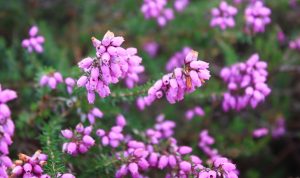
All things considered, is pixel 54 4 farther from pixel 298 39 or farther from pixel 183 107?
pixel 298 39

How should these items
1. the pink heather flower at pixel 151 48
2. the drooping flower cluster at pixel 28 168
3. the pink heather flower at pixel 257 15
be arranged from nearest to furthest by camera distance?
the drooping flower cluster at pixel 28 168 → the pink heather flower at pixel 257 15 → the pink heather flower at pixel 151 48

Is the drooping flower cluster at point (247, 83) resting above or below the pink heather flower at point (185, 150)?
above

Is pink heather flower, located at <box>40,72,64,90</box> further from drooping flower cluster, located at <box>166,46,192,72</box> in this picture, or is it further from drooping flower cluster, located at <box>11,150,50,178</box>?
drooping flower cluster, located at <box>166,46,192,72</box>

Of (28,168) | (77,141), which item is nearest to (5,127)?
(28,168)

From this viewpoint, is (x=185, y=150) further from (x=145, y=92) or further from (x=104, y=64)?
(x=104, y=64)

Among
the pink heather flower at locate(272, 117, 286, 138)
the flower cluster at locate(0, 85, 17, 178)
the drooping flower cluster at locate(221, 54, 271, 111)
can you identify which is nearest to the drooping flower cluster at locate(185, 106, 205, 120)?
the drooping flower cluster at locate(221, 54, 271, 111)

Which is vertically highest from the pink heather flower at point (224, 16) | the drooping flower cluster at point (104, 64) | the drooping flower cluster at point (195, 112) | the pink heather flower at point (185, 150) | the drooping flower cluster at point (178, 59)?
the drooping flower cluster at point (178, 59)

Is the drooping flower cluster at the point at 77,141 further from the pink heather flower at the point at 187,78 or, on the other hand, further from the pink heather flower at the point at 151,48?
the pink heather flower at the point at 151,48

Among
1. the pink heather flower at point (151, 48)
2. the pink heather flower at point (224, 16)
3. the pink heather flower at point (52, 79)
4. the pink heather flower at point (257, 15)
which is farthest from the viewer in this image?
the pink heather flower at point (151, 48)

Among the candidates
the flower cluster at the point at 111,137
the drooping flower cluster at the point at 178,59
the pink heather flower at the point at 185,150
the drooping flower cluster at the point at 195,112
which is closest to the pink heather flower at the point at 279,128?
the drooping flower cluster at the point at 195,112
